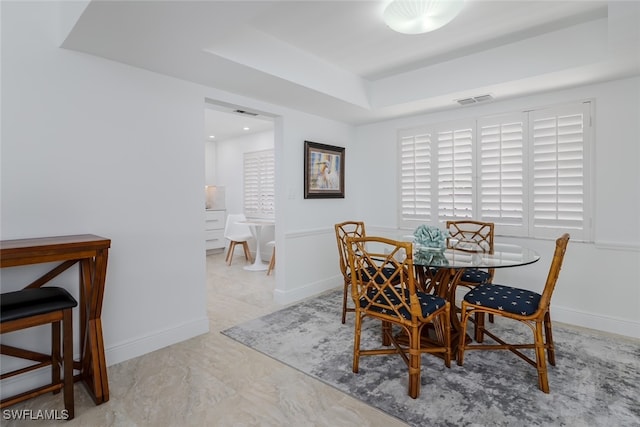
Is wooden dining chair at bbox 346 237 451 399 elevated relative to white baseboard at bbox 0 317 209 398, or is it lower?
elevated

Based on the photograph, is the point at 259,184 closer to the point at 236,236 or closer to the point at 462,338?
the point at 236,236

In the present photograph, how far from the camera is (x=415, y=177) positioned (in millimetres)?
4117

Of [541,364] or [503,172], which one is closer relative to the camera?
[541,364]

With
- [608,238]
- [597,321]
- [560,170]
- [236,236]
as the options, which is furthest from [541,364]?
[236,236]

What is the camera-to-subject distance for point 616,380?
215 cm

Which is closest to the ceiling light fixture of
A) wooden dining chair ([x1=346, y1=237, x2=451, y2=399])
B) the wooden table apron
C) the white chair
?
wooden dining chair ([x1=346, y1=237, x2=451, y2=399])

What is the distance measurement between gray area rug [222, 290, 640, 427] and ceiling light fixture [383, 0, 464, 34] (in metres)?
2.30

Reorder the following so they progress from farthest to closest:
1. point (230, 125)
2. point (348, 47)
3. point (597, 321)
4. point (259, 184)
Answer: point (259, 184) < point (230, 125) < point (597, 321) < point (348, 47)

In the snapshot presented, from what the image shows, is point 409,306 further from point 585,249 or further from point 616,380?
point 585,249

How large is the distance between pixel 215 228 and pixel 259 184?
1.42m

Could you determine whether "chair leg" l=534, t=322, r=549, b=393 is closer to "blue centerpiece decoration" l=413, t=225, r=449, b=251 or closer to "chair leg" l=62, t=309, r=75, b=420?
"blue centerpiece decoration" l=413, t=225, r=449, b=251

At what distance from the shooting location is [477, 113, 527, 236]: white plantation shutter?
11.1 feet

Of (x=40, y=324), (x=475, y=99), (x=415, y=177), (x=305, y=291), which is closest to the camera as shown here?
(x=40, y=324)

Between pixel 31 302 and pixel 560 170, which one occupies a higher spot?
pixel 560 170
